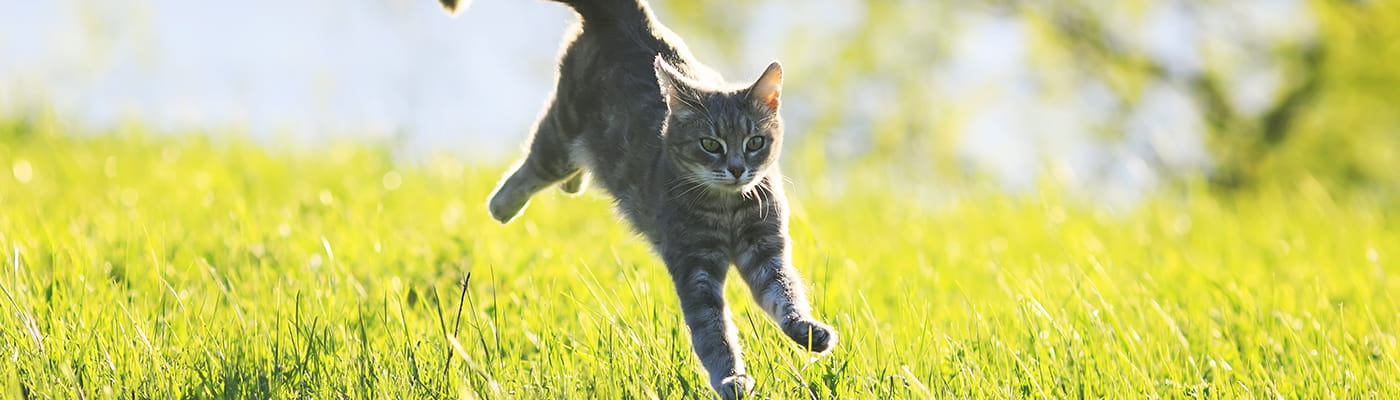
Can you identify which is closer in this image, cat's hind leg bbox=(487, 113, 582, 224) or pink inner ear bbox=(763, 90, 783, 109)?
pink inner ear bbox=(763, 90, 783, 109)

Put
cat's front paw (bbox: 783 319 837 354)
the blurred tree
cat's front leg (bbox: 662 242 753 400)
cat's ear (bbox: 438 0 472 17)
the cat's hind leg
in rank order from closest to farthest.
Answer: cat's front paw (bbox: 783 319 837 354), cat's front leg (bbox: 662 242 753 400), cat's ear (bbox: 438 0 472 17), the cat's hind leg, the blurred tree

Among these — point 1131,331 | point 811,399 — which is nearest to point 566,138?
point 811,399

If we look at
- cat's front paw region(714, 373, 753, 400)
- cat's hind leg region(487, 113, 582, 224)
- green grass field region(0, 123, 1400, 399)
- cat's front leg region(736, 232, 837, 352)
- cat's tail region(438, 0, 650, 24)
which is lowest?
green grass field region(0, 123, 1400, 399)

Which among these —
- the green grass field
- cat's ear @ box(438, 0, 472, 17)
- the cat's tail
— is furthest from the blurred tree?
cat's ear @ box(438, 0, 472, 17)

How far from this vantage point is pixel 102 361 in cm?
362

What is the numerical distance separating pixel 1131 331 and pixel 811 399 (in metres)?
1.39

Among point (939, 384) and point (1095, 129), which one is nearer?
point (939, 384)

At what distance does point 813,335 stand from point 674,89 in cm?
84

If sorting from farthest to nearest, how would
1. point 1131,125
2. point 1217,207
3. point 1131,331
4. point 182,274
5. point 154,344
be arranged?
point 1131,125 → point 1217,207 → point 182,274 → point 1131,331 → point 154,344

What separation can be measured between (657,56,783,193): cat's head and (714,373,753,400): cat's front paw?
0.59m

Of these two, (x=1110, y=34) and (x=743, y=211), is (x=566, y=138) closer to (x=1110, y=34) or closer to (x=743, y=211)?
(x=743, y=211)

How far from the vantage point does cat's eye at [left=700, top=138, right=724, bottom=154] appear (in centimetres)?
358

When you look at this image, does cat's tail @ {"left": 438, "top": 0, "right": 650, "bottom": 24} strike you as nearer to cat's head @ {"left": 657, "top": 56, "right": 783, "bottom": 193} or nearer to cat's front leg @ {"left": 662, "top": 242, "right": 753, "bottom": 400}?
cat's head @ {"left": 657, "top": 56, "right": 783, "bottom": 193}

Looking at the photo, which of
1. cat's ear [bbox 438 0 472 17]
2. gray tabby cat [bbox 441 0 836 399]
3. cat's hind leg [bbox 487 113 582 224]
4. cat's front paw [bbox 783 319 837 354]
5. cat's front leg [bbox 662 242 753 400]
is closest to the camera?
cat's front paw [bbox 783 319 837 354]
